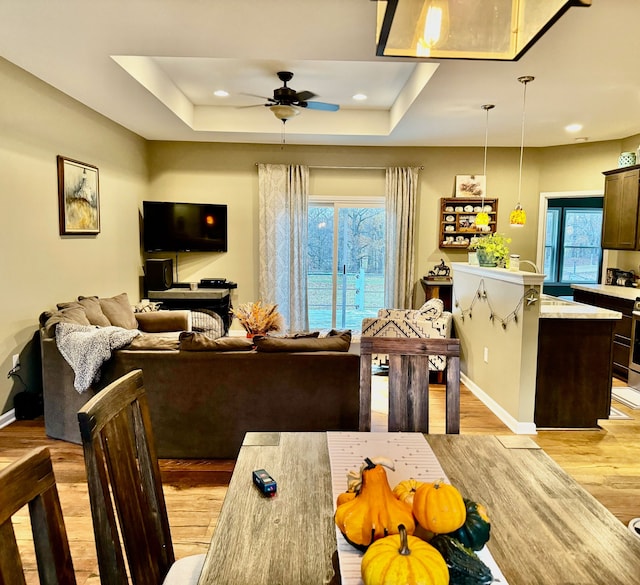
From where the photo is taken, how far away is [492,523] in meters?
1.18

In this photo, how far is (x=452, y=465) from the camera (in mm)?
1481

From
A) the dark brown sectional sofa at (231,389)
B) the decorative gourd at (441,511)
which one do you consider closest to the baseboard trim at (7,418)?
the dark brown sectional sofa at (231,389)

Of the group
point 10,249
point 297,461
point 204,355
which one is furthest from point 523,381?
point 10,249

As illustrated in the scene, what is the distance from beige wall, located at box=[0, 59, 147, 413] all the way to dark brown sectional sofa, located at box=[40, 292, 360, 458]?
54.3 inches

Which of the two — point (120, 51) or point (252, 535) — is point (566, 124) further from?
point (252, 535)

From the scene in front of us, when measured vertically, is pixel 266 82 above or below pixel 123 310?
above

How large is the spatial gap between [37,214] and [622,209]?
20.0 feet

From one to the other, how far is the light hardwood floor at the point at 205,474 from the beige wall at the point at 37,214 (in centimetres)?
85

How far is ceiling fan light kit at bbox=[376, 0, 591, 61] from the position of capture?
4.90 ft

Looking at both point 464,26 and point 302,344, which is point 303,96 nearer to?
point 302,344

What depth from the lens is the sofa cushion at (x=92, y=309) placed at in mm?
4303

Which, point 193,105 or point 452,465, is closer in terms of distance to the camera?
point 452,465

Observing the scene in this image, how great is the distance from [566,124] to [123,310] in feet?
17.4

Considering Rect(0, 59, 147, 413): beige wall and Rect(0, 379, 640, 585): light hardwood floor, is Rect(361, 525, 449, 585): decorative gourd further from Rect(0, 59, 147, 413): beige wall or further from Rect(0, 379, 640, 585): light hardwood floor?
Rect(0, 59, 147, 413): beige wall
